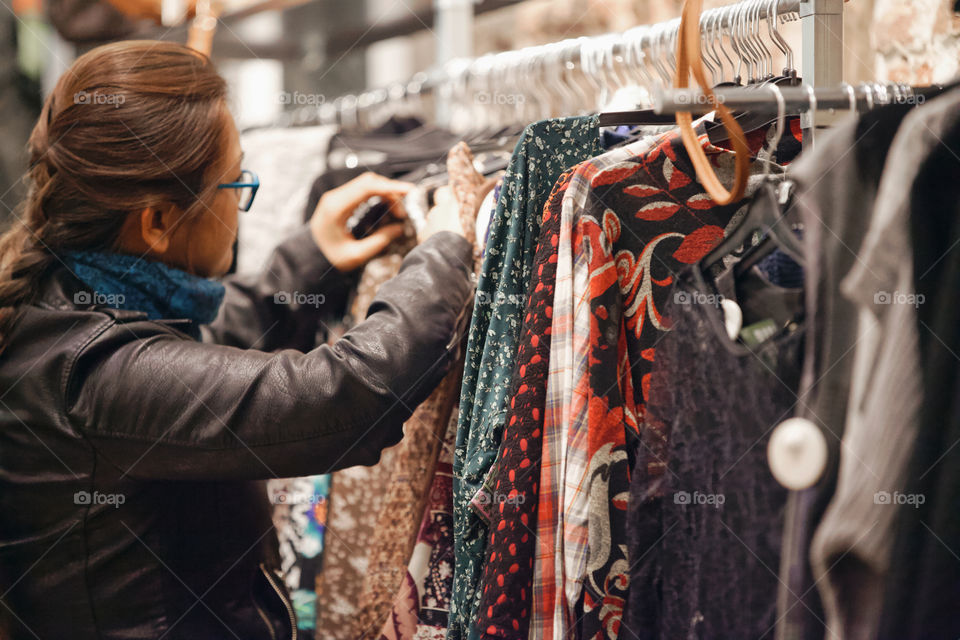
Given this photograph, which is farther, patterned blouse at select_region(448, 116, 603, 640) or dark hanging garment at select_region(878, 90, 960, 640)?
patterned blouse at select_region(448, 116, 603, 640)

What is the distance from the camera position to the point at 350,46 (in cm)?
250

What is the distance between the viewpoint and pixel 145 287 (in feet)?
3.32

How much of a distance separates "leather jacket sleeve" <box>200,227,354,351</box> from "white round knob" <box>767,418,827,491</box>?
0.83 m

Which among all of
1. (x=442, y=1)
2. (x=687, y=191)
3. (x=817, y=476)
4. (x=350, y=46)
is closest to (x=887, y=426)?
(x=817, y=476)

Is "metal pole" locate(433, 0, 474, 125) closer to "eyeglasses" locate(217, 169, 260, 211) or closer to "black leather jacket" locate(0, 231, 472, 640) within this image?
"eyeglasses" locate(217, 169, 260, 211)

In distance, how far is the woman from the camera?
35.0 inches

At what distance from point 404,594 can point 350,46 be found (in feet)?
6.26

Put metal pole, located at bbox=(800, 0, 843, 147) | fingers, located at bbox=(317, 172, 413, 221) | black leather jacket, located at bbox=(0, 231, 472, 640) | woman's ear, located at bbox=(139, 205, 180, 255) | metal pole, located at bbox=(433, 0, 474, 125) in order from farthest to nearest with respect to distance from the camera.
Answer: metal pole, located at bbox=(433, 0, 474, 125) < fingers, located at bbox=(317, 172, 413, 221) < woman's ear, located at bbox=(139, 205, 180, 255) < black leather jacket, located at bbox=(0, 231, 472, 640) < metal pole, located at bbox=(800, 0, 843, 147)

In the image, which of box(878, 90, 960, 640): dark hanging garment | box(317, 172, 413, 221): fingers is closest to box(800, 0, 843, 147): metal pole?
box(878, 90, 960, 640): dark hanging garment

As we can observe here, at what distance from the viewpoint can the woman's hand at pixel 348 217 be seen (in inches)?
47.5

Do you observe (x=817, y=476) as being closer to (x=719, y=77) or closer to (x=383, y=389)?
A: (x=383, y=389)

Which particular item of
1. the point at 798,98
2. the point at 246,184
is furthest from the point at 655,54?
the point at 246,184

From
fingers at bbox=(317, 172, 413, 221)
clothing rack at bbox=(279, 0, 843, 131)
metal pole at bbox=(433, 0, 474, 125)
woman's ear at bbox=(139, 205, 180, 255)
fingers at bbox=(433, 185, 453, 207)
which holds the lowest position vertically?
woman's ear at bbox=(139, 205, 180, 255)

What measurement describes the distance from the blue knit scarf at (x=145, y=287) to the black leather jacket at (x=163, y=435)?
22 millimetres
